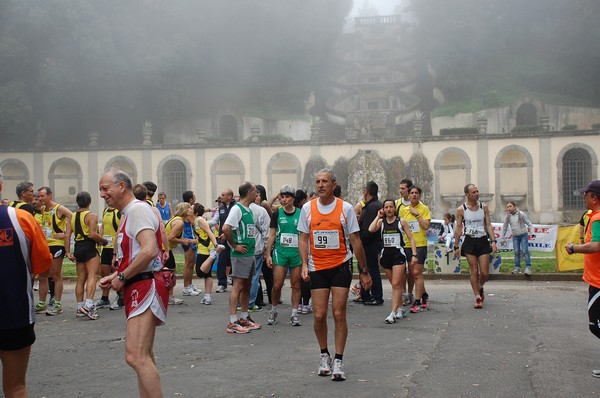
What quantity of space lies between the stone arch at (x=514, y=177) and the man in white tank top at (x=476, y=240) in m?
30.2

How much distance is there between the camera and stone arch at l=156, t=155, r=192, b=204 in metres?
41.9

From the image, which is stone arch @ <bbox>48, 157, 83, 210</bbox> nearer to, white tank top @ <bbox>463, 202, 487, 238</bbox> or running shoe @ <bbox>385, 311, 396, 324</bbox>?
white tank top @ <bbox>463, 202, 487, 238</bbox>

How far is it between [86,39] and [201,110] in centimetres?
1299

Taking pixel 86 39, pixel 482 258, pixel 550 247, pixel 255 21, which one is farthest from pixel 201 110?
pixel 482 258

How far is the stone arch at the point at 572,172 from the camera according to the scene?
38.7 m

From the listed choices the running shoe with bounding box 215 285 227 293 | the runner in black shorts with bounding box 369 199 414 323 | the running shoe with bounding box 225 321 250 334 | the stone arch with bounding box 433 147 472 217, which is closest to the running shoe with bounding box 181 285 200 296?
the running shoe with bounding box 215 285 227 293

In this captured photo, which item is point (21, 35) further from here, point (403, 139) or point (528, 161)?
→ point (528, 161)

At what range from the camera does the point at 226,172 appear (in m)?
42.2

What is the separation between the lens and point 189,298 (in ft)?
42.3

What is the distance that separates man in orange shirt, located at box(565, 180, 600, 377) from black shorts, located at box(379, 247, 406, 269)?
356cm

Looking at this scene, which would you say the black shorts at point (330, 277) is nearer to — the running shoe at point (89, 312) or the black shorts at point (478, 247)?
the black shorts at point (478, 247)

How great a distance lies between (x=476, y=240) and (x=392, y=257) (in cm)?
171

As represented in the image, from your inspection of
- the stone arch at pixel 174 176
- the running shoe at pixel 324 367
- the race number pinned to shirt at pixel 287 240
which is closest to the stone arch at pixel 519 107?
the stone arch at pixel 174 176

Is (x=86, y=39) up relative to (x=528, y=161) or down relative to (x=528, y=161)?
up
